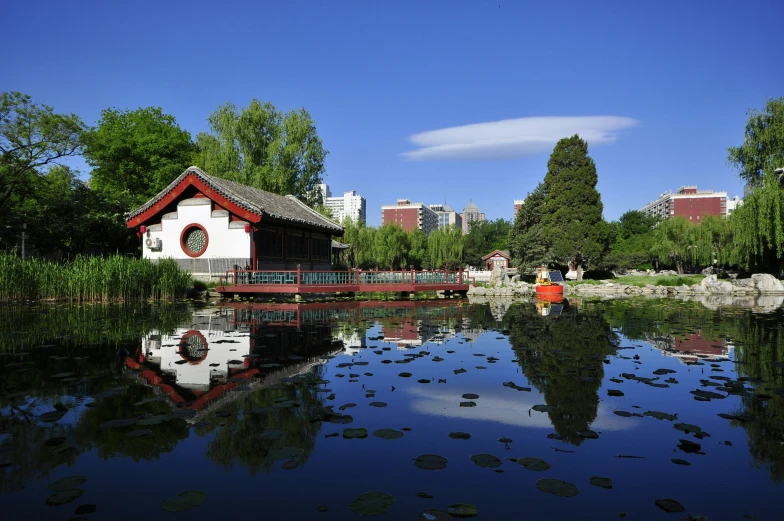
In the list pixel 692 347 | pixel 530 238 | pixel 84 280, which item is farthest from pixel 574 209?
pixel 84 280

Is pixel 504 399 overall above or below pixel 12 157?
below

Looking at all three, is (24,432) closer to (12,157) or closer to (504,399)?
(504,399)

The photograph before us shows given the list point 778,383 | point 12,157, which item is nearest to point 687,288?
point 778,383

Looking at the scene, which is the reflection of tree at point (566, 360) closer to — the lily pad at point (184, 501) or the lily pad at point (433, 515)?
the lily pad at point (433, 515)

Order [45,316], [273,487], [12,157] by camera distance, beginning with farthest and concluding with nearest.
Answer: [12,157] < [45,316] < [273,487]

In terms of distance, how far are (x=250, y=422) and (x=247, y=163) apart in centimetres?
3286

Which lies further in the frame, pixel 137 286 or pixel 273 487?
pixel 137 286

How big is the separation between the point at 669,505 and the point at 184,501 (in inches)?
121

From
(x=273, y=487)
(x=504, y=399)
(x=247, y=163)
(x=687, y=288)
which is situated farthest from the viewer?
(x=247, y=163)

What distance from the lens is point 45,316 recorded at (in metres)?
14.0

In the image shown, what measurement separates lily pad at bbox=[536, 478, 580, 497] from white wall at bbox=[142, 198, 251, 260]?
21519 mm

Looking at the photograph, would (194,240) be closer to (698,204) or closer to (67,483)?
(67,483)

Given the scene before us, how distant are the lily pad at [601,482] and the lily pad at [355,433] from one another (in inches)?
75.5

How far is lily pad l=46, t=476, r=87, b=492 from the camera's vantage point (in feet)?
11.0
